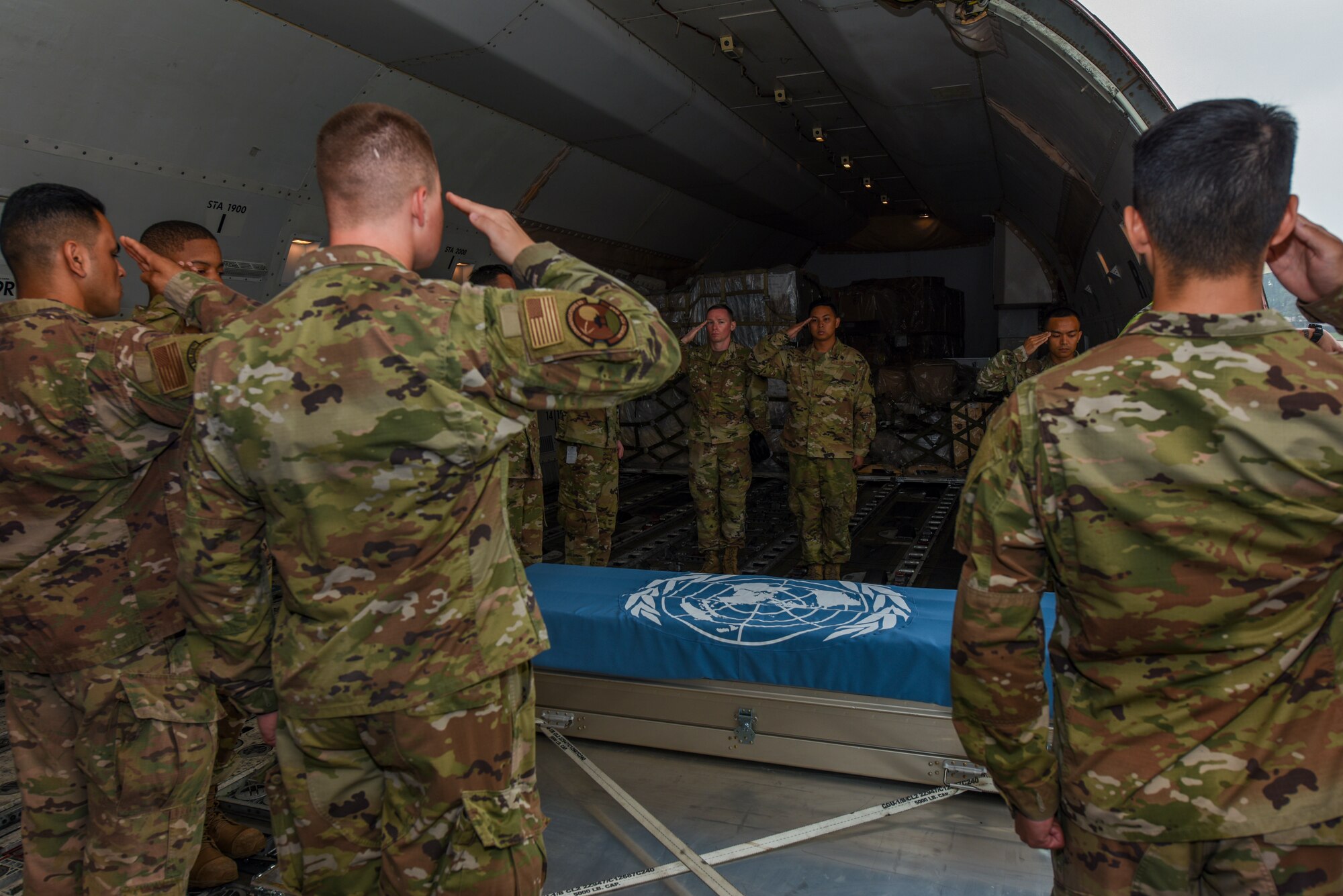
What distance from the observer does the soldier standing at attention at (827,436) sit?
5.43 m

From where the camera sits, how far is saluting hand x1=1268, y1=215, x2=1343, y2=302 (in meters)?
1.46

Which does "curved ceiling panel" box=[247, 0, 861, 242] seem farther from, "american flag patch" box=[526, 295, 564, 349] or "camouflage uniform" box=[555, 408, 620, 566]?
"american flag patch" box=[526, 295, 564, 349]

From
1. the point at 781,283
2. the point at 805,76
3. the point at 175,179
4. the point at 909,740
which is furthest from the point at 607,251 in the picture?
the point at 909,740

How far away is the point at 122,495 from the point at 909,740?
227cm

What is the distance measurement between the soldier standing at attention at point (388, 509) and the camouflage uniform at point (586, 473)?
3.90m

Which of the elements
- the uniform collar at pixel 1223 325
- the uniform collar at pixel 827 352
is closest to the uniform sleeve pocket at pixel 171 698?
the uniform collar at pixel 1223 325

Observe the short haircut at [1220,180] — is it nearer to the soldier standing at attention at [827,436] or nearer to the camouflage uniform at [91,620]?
the camouflage uniform at [91,620]

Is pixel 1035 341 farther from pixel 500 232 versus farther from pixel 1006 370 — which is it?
pixel 500 232

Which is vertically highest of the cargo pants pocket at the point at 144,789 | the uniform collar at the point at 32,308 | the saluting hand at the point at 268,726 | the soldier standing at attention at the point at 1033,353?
the uniform collar at the point at 32,308

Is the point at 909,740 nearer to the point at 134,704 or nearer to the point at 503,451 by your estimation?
the point at 503,451

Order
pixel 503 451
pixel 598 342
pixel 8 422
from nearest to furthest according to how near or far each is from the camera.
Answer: pixel 598 342 < pixel 503 451 < pixel 8 422

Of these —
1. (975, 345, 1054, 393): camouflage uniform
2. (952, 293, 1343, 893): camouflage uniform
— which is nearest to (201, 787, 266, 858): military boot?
(952, 293, 1343, 893): camouflage uniform

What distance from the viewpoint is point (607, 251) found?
834cm

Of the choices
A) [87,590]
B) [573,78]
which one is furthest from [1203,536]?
[573,78]
